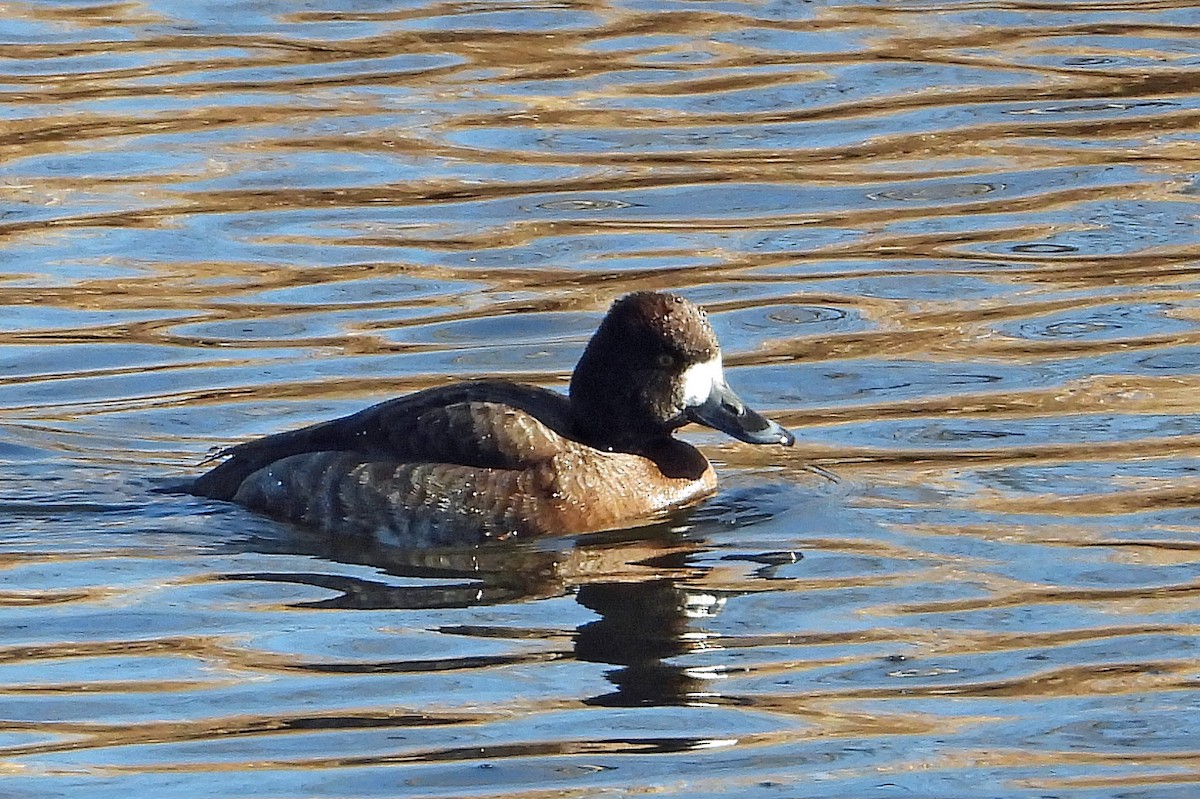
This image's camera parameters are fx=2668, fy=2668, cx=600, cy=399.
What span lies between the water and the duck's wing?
0.82 ft

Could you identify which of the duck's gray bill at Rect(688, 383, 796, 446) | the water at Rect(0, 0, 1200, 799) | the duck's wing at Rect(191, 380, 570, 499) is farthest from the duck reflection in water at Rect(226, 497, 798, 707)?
the duck's wing at Rect(191, 380, 570, 499)

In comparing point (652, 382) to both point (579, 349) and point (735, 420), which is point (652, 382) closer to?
point (735, 420)

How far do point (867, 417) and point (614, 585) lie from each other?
211 centimetres

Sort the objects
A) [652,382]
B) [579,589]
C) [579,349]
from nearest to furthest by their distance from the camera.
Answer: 1. [579,589]
2. [652,382]
3. [579,349]

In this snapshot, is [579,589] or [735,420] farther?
[735,420]

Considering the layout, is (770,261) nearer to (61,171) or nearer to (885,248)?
(885,248)

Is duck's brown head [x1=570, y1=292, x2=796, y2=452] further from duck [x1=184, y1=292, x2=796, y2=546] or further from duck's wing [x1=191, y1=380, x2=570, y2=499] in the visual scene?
duck's wing [x1=191, y1=380, x2=570, y2=499]

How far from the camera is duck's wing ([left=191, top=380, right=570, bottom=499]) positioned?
28.7 feet

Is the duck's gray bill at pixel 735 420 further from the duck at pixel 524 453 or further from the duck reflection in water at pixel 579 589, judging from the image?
the duck reflection in water at pixel 579 589

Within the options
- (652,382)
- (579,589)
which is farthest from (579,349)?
(579,589)

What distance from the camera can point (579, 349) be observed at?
10922 mm

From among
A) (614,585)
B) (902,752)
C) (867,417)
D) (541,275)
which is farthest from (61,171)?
(902,752)

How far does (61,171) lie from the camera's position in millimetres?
13727

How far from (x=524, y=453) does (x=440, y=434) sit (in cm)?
28
